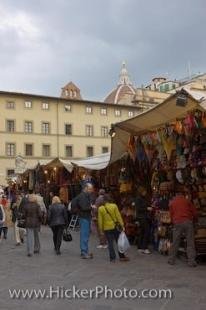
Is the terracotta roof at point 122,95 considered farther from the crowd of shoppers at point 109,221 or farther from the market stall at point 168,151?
the crowd of shoppers at point 109,221

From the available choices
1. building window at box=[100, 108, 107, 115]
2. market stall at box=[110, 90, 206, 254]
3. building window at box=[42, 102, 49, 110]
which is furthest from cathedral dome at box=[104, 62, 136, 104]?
market stall at box=[110, 90, 206, 254]

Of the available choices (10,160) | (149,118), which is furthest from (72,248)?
(10,160)

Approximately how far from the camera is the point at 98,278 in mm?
8617

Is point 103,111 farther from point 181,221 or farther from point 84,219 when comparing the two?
point 181,221

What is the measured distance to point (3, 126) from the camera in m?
62.1

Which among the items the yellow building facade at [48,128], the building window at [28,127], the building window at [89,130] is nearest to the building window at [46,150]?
the yellow building facade at [48,128]

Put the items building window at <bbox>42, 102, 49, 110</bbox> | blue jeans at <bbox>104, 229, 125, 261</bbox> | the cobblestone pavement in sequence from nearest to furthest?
the cobblestone pavement → blue jeans at <bbox>104, 229, 125, 261</bbox> → building window at <bbox>42, 102, 49, 110</bbox>

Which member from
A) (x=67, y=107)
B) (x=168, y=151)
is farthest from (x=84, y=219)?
(x=67, y=107)

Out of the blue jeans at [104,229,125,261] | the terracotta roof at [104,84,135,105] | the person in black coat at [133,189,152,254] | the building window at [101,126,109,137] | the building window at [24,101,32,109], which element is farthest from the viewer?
the terracotta roof at [104,84,135,105]

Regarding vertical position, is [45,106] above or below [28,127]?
above

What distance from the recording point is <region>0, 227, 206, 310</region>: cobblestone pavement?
263 inches

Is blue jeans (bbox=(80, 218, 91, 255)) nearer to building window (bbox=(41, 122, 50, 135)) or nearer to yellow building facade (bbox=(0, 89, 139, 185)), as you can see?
yellow building facade (bbox=(0, 89, 139, 185))

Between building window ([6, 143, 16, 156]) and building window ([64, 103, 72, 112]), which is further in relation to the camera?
building window ([64, 103, 72, 112])

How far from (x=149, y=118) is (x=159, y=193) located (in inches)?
95.7
